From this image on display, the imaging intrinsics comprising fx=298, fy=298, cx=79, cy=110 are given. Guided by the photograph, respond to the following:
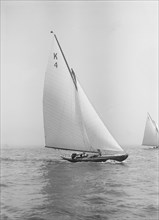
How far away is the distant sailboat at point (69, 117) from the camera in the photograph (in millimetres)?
41062

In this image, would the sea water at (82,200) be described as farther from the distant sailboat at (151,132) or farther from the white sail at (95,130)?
the distant sailboat at (151,132)

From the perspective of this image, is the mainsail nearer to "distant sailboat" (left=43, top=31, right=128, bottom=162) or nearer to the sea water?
"distant sailboat" (left=43, top=31, right=128, bottom=162)

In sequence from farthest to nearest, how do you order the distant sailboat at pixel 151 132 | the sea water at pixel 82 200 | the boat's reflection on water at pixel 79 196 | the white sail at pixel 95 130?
the distant sailboat at pixel 151 132, the white sail at pixel 95 130, the boat's reflection on water at pixel 79 196, the sea water at pixel 82 200

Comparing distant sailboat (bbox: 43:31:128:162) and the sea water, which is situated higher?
distant sailboat (bbox: 43:31:128:162)

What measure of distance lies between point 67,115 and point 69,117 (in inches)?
16.9

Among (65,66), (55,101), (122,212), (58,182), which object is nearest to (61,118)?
(55,101)

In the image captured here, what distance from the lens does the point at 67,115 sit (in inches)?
1663

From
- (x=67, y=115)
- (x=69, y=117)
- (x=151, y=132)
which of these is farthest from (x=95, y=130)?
(x=151, y=132)

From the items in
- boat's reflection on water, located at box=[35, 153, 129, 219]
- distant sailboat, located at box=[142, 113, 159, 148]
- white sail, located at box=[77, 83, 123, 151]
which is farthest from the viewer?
distant sailboat, located at box=[142, 113, 159, 148]

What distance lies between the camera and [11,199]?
1889 centimetres

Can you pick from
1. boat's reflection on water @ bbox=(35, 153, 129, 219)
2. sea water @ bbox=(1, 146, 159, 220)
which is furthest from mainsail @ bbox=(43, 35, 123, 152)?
sea water @ bbox=(1, 146, 159, 220)

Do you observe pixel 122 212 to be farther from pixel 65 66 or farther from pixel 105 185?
pixel 65 66

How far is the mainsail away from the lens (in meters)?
41.1

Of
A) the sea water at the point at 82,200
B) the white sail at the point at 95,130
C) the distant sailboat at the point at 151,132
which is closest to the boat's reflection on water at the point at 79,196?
the sea water at the point at 82,200
